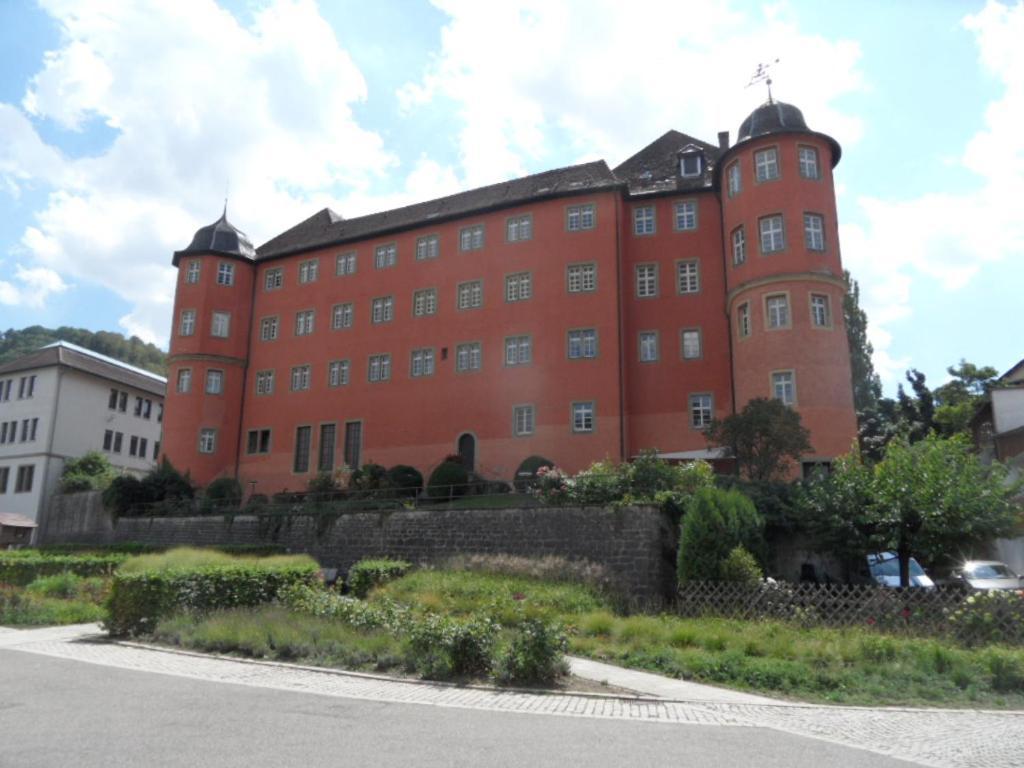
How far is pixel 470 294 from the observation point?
122 feet

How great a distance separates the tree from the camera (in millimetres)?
23391

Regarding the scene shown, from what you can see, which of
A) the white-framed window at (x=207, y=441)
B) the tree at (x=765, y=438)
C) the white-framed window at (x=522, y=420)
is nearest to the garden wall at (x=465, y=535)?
the tree at (x=765, y=438)

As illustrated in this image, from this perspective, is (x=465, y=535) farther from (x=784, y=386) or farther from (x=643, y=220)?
(x=643, y=220)

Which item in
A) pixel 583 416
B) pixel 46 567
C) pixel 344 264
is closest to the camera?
pixel 46 567

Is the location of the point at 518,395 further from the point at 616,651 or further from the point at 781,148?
the point at 616,651

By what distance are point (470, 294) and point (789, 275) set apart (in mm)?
15029

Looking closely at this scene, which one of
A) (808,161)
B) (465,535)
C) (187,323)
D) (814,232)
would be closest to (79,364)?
(187,323)

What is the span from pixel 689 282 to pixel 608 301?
373cm

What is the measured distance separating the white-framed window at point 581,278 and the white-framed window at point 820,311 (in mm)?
9379

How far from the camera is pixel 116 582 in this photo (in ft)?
49.3

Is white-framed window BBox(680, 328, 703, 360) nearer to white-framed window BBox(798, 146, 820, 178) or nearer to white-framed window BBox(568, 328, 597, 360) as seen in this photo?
white-framed window BBox(568, 328, 597, 360)

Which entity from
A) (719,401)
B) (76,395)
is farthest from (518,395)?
(76,395)

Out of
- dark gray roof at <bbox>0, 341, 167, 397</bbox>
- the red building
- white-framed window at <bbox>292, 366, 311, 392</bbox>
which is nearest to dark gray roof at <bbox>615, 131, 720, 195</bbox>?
the red building

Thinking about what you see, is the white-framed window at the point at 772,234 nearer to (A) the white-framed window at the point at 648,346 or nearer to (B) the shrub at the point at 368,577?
(A) the white-framed window at the point at 648,346
